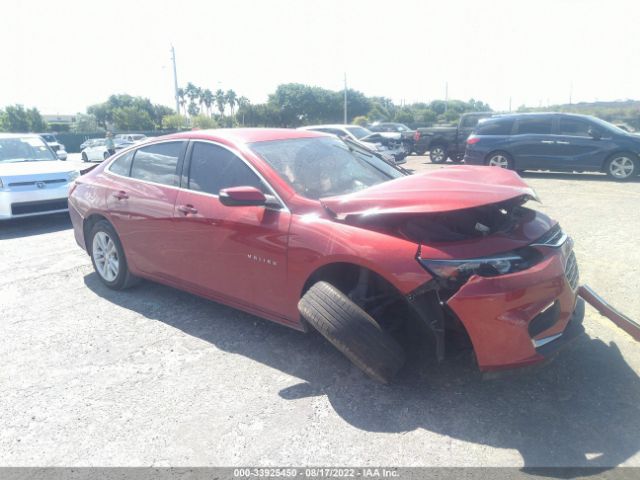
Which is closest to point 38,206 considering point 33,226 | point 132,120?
point 33,226

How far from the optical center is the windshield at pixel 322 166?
11.7ft

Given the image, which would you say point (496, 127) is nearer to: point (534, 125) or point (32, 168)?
point (534, 125)

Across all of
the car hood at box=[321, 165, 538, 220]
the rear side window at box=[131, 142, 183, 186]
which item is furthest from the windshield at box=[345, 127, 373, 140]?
the car hood at box=[321, 165, 538, 220]

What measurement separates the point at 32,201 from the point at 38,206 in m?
0.17

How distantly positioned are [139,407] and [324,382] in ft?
3.85

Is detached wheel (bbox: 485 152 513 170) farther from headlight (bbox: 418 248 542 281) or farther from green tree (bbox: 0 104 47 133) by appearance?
green tree (bbox: 0 104 47 133)

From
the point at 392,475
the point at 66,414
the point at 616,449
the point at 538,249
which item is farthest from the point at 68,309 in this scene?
the point at 616,449

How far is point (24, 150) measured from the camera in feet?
30.3

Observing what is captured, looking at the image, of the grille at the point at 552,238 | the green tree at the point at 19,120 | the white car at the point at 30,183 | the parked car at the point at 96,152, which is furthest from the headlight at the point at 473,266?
the green tree at the point at 19,120

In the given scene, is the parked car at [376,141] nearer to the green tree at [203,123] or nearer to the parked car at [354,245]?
the parked car at [354,245]

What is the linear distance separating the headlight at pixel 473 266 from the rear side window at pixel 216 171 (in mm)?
1435

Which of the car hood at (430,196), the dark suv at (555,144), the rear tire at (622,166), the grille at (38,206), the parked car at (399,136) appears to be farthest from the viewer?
the parked car at (399,136)

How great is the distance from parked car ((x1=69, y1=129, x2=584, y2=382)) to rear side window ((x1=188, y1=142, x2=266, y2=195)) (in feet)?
0.04

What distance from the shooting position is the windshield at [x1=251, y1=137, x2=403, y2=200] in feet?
11.7
